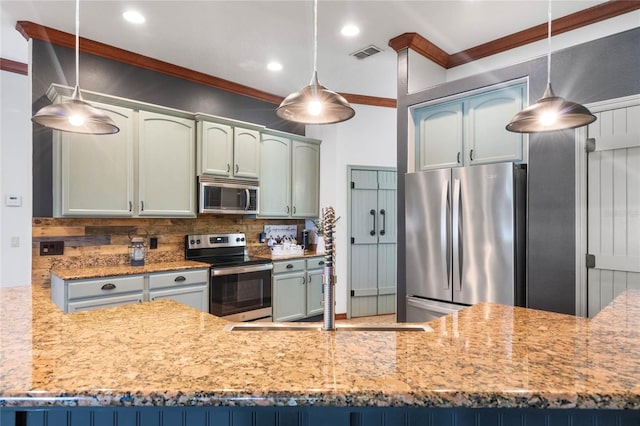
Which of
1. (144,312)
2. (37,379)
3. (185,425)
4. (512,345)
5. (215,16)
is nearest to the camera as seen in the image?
(37,379)

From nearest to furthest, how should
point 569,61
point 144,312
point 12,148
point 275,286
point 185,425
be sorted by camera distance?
1. point 185,425
2. point 144,312
3. point 569,61
4. point 12,148
5. point 275,286

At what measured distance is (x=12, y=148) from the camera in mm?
3416

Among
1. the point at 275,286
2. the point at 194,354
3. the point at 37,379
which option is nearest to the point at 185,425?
the point at 194,354

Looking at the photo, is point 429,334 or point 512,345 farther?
point 429,334

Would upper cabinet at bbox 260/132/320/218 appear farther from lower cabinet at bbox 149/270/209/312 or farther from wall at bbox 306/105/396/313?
lower cabinet at bbox 149/270/209/312

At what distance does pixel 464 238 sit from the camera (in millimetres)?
2791

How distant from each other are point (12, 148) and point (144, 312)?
3025 mm

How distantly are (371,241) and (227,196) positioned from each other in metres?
2.05

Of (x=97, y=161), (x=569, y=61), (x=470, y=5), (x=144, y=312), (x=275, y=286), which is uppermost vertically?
(x=470, y=5)

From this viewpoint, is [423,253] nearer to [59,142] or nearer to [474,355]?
[474,355]

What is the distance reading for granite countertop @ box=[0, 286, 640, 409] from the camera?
0.80 meters

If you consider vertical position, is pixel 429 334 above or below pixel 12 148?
below

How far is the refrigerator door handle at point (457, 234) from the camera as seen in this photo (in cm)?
281

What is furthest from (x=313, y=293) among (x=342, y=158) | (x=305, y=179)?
(x=342, y=158)
